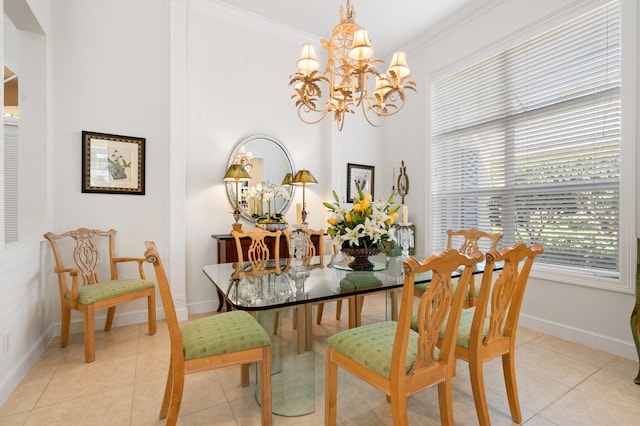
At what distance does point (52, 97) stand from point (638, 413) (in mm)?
4999

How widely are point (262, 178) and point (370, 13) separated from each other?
2.36m

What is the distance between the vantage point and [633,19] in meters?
2.59

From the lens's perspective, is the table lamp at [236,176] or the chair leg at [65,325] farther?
the table lamp at [236,176]

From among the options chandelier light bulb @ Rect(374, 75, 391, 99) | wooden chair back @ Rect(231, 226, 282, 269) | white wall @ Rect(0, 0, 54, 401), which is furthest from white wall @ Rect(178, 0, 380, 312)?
chandelier light bulb @ Rect(374, 75, 391, 99)

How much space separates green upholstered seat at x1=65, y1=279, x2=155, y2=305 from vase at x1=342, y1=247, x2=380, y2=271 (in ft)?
6.25

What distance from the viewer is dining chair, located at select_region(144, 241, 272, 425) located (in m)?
1.56

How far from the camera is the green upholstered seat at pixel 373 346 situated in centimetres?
145

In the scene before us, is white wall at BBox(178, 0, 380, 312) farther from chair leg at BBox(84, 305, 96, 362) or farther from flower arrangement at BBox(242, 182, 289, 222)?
chair leg at BBox(84, 305, 96, 362)

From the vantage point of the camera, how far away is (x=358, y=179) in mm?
4945

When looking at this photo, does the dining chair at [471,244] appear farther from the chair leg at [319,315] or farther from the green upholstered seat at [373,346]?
the chair leg at [319,315]

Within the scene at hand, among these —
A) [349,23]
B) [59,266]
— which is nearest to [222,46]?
[349,23]

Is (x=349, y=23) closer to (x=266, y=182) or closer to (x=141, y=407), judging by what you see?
(x=266, y=182)

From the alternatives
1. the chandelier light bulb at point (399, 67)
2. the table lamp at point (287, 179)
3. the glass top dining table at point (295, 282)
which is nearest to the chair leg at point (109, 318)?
the glass top dining table at point (295, 282)

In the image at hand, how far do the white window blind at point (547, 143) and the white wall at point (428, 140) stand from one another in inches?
6.0
